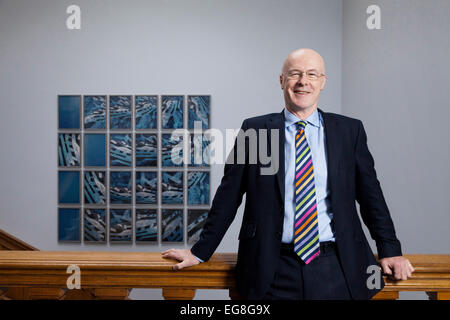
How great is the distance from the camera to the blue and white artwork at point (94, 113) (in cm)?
422

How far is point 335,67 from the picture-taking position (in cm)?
411

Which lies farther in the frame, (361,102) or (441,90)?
(361,102)

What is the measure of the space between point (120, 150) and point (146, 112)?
54cm

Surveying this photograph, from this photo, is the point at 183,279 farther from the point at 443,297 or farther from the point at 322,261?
the point at 443,297

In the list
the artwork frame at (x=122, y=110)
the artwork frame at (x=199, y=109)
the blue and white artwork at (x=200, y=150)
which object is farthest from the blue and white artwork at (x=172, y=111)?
the artwork frame at (x=122, y=110)

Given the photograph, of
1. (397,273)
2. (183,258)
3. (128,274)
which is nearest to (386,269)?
(397,273)

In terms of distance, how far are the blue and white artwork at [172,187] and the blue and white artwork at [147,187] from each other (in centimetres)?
11

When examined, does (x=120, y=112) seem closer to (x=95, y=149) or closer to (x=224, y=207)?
(x=95, y=149)

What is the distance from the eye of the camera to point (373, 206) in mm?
1360

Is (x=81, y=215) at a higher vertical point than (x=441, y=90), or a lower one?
lower

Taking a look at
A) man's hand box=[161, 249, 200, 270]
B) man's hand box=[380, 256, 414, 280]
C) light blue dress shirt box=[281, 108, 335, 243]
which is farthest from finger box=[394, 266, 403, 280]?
man's hand box=[161, 249, 200, 270]

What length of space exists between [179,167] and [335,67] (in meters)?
2.12

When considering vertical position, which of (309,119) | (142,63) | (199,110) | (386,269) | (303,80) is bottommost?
(386,269)

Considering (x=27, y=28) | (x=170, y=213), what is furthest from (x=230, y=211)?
(x=27, y=28)
